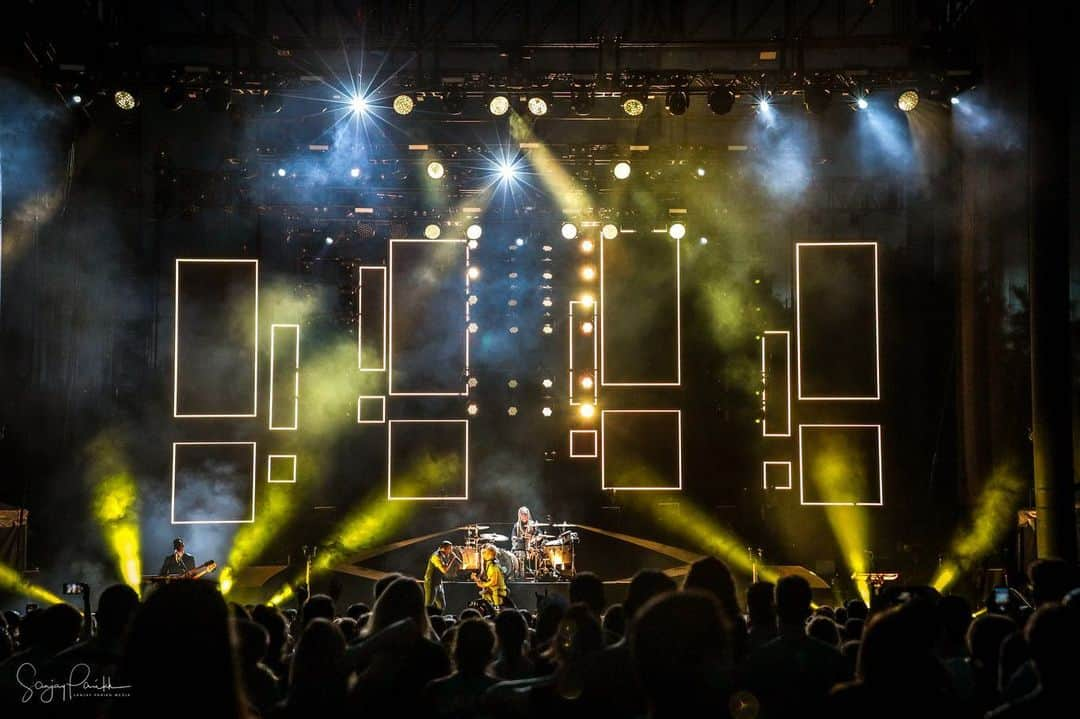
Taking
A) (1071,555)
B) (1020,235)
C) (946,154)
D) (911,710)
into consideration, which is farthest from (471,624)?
(946,154)

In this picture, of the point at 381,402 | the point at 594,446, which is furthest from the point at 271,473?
the point at 594,446

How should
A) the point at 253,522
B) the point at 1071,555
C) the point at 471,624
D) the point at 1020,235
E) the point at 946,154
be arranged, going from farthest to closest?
the point at 253,522
the point at 946,154
the point at 1020,235
the point at 1071,555
the point at 471,624

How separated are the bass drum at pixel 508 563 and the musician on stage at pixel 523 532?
253mm

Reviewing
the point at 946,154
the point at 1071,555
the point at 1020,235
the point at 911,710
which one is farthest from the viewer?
the point at 946,154

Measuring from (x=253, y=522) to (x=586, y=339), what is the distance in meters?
5.53

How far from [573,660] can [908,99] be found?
31.0 ft

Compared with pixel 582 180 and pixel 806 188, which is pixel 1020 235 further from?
pixel 582 180

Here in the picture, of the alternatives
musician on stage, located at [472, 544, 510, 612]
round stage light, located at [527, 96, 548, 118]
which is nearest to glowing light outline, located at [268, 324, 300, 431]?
musician on stage, located at [472, 544, 510, 612]

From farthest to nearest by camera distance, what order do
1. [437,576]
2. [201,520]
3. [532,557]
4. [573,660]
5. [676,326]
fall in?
[676,326]
[201,520]
[532,557]
[437,576]
[573,660]

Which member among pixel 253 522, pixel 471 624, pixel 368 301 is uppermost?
pixel 368 301

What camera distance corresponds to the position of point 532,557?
13.0 m

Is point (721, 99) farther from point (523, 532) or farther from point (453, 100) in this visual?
point (523, 532)

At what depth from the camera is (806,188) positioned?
13.9 meters

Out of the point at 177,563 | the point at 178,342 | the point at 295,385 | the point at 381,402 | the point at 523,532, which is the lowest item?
the point at 177,563
